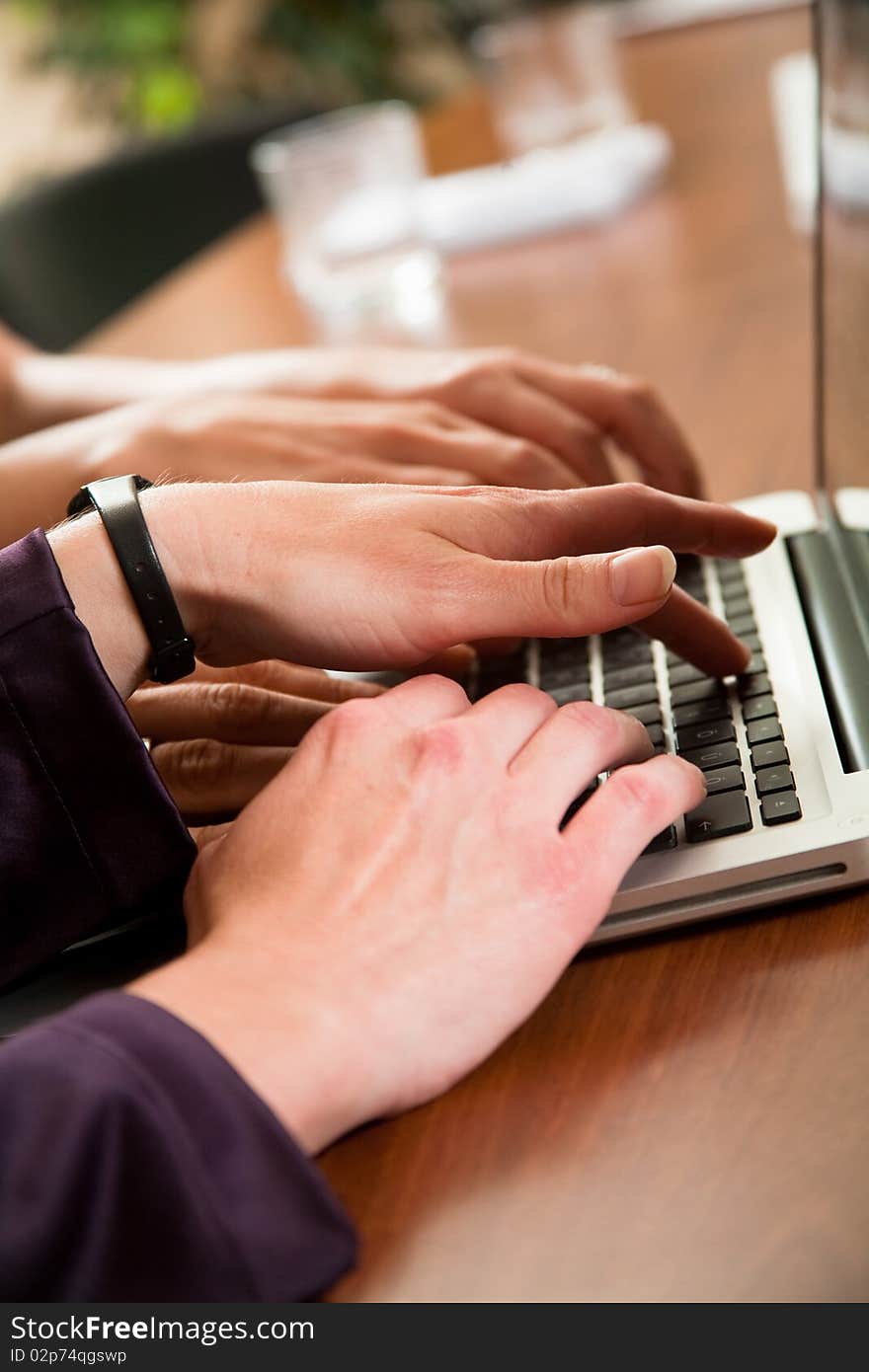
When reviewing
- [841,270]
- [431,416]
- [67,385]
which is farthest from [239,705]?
[67,385]

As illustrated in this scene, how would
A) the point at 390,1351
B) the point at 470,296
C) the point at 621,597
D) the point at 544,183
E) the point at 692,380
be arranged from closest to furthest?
the point at 390,1351
the point at 621,597
the point at 692,380
the point at 470,296
the point at 544,183

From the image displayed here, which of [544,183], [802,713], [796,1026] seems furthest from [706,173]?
[796,1026]

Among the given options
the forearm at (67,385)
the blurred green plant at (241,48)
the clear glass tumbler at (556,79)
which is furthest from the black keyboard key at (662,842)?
the blurred green plant at (241,48)

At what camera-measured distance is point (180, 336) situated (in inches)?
47.2

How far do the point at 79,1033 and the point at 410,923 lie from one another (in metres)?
0.10

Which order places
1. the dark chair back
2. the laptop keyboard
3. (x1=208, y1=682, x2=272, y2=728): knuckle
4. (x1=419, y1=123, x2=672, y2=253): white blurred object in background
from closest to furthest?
the laptop keyboard, (x1=208, y1=682, x2=272, y2=728): knuckle, (x1=419, y1=123, x2=672, y2=253): white blurred object in background, the dark chair back

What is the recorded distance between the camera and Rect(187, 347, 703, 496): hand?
0.69 m

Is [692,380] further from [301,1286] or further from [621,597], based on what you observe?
[301,1286]

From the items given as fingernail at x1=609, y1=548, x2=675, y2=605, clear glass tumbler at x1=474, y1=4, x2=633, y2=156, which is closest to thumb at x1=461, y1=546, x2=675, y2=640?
fingernail at x1=609, y1=548, x2=675, y2=605

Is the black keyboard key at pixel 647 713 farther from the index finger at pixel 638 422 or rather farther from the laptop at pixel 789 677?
the index finger at pixel 638 422

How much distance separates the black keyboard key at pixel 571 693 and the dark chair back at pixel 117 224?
1.15 metres

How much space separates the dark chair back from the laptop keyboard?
113 cm

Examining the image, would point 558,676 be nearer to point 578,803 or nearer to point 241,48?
point 578,803

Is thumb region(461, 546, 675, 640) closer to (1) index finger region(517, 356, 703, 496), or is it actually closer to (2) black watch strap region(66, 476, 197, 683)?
(2) black watch strap region(66, 476, 197, 683)
